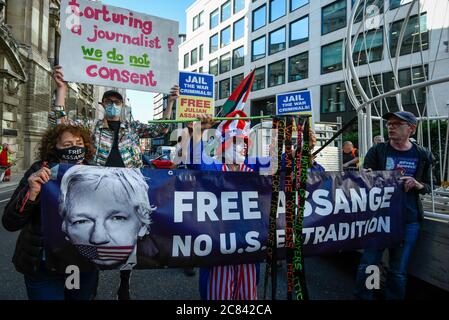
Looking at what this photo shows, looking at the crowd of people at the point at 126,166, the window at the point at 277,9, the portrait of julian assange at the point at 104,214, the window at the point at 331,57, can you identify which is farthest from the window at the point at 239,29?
the portrait of julian assange at the point at 104,214

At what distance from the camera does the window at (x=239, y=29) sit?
36.0 meters

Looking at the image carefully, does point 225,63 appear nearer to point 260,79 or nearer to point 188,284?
point 260,79

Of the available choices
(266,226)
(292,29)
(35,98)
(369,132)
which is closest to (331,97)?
(292,29)

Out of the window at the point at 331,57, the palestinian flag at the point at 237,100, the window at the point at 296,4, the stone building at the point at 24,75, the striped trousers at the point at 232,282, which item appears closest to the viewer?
the striped trousers at the point at 232,282

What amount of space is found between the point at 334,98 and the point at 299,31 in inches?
297

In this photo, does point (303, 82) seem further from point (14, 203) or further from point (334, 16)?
point (14, 203)

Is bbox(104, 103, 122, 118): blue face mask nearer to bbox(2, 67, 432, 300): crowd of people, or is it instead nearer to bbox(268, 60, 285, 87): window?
bbox(2, 67, 432, 300): crowd of people

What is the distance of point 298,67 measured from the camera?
2870 cm

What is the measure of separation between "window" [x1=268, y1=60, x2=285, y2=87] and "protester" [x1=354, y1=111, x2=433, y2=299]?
28.3 m

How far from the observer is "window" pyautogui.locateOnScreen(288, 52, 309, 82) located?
28.0m

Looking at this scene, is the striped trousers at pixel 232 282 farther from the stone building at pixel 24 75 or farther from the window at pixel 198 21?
the window at pixel 198 21

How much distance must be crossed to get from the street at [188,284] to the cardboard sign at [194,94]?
4.72 meters

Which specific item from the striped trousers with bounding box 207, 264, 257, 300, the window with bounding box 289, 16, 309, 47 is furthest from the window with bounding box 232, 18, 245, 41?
the striped trousers with bounding box 207, 264, 257, 300

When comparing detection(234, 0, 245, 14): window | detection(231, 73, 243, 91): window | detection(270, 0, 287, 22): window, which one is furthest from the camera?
detection(231, 73, 243, 91): window
